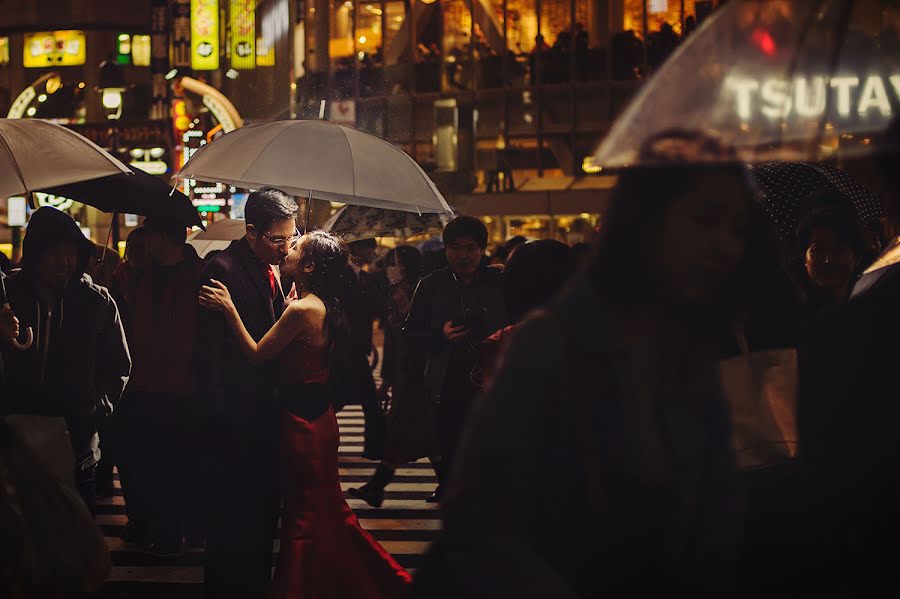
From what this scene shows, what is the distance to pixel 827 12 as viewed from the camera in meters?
3.12

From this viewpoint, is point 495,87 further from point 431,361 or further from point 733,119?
point 733,119

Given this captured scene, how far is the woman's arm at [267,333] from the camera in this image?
5.67 m

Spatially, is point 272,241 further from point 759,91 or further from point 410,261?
point 410,261

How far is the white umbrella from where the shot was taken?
11.6 meters

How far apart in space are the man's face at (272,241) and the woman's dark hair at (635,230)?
362 cm

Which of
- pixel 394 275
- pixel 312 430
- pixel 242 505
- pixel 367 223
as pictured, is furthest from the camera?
pixel 394 275

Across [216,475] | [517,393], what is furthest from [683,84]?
[216,475]

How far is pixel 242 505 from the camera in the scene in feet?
18.7

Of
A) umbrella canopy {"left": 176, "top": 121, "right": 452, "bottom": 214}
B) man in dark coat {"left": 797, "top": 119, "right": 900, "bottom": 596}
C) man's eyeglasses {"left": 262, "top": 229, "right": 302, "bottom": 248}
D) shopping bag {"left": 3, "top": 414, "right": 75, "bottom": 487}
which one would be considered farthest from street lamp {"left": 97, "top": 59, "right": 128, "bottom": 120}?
man in dark coat {"left": 797, "top": 119, "right": 900, "bottom": 596}

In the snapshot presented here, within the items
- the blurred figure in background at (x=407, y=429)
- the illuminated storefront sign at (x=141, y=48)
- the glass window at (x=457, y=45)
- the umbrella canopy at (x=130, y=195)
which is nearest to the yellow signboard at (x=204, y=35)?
the illuminated storefront sign at (x=141, y=48)

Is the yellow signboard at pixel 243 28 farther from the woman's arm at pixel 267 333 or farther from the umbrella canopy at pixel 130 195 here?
the woman's arm at pixel 267 333

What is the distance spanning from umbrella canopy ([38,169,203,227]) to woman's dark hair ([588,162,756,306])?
4.81 metres

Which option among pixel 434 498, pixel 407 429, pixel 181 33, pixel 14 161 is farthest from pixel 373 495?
pixel 181 33

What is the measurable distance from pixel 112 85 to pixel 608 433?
36365 millimetres
